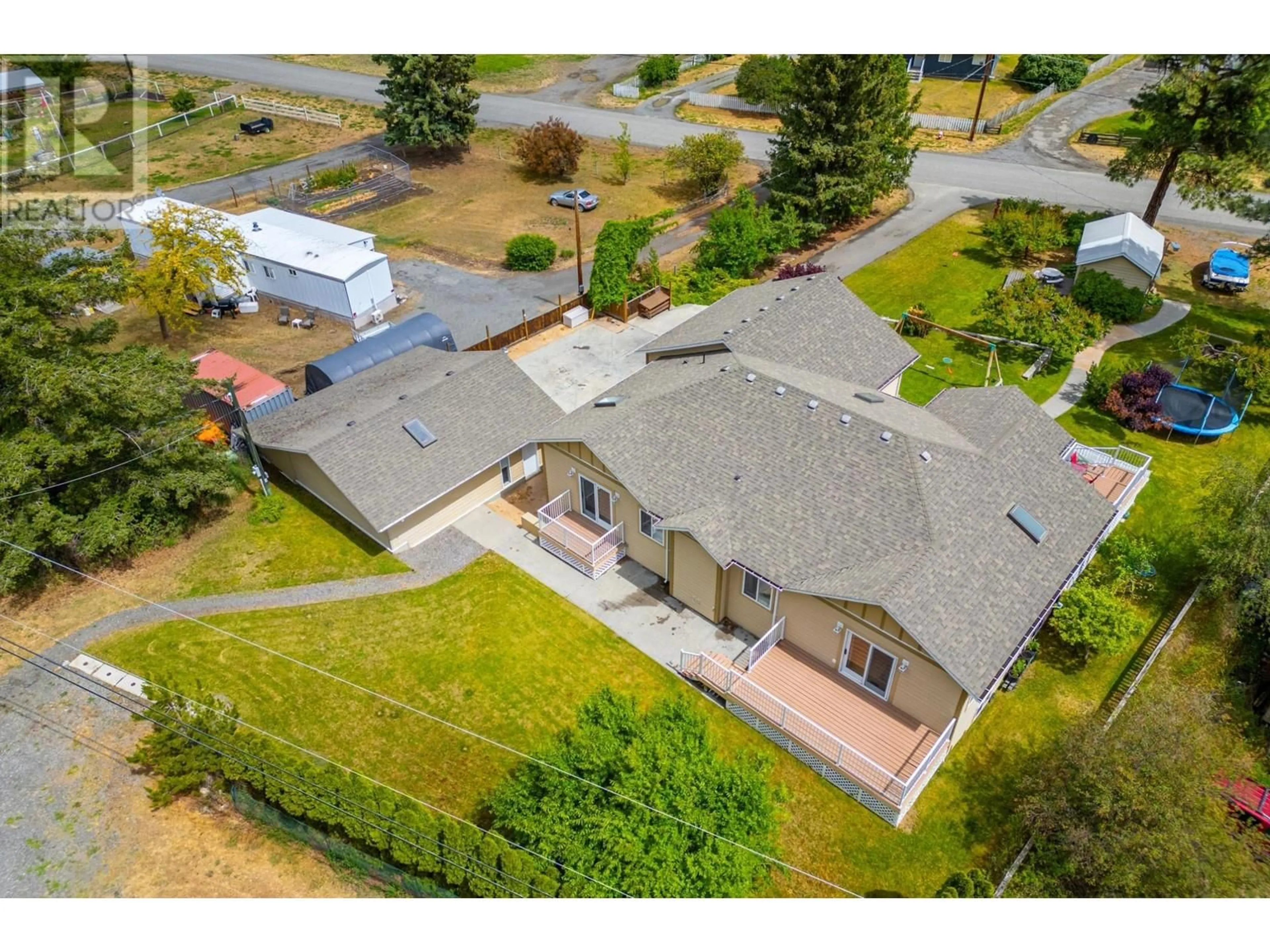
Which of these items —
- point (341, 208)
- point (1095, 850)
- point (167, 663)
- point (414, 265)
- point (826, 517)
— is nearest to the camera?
point (1095, 850)

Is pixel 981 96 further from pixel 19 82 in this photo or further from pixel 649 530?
pixel 19 82

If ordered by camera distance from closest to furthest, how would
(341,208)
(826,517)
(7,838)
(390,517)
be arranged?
(7,838)
(826,517)
(390,517)
(341,208)

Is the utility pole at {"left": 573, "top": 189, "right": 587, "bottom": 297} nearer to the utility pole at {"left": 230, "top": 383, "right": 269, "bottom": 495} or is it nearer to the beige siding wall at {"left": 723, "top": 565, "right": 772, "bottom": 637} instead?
the utility pole at {"left": 230, "top": 383, "right": 269, "bottom": 495}

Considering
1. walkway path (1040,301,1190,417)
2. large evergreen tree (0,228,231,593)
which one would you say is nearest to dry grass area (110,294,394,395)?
large evergreen tree (0,228,231,593)

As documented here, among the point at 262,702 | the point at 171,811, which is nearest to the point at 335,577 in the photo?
the point at 262,702

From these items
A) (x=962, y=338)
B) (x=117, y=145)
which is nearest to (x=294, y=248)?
(x=962, y=338)

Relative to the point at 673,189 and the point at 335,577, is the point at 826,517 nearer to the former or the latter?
the point at 335,577
